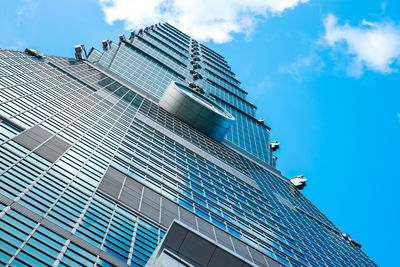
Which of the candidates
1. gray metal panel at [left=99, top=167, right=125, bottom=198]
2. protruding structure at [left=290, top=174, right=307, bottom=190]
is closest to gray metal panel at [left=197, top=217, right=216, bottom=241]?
gray metal panel at [left=99, top=167, right=125, bottom=198]

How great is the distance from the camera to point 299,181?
2844 inches

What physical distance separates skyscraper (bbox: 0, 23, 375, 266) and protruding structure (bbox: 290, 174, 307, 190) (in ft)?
32.9

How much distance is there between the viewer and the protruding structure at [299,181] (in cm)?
7162

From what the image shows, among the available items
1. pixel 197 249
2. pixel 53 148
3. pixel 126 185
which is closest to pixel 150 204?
pixel 126 185

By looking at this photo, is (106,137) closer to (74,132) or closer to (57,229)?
(74,132)

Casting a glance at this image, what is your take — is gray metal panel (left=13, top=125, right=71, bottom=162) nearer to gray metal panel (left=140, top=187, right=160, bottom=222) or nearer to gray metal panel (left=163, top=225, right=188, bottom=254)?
gray metal panel (left=140, top=187, right=160, bottom=222)

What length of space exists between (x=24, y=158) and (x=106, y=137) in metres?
11.4

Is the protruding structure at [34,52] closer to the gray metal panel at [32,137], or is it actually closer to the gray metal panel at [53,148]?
the gray metal panel at [32,137]

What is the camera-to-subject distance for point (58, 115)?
27.5 m

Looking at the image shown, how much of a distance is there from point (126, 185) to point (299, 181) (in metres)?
53.1

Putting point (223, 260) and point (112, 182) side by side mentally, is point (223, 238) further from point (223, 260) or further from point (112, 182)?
point (223, 260)

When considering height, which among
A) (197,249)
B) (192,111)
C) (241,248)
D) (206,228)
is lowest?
(241,248)

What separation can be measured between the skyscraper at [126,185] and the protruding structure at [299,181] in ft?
32.9

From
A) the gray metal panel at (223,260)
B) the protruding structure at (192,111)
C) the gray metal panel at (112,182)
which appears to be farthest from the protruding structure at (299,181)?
the gray metal panel at (223,260)
